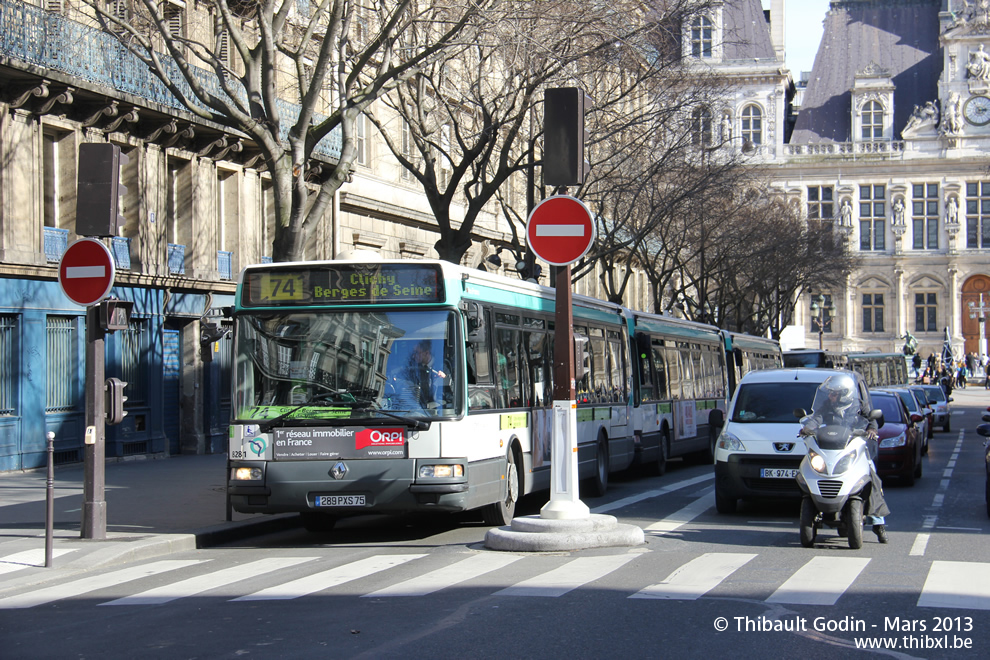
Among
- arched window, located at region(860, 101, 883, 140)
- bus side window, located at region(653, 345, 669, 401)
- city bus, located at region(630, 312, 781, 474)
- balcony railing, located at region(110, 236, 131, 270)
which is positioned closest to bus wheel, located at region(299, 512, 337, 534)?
city bus, located at region(630, 312, 781, 474)

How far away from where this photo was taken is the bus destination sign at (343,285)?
39.1 ft

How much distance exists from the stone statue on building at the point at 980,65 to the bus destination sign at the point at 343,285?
89005mm

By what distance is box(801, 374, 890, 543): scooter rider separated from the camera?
11211 mm

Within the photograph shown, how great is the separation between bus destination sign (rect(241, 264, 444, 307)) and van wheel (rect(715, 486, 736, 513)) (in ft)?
15.2

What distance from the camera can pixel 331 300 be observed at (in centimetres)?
1200

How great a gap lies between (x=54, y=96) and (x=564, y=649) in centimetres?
1738

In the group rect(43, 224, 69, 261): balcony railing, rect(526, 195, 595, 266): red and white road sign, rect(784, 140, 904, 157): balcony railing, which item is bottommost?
rect(526, 195, 595, 266): red and white road sign

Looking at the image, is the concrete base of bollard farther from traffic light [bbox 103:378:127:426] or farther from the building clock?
the building clock

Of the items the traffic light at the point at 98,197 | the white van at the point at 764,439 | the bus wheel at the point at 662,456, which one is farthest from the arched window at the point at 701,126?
the traffic light at the point at 98,197

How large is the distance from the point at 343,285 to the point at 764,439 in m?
5.33

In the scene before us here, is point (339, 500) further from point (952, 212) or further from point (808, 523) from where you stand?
point (952, 212)

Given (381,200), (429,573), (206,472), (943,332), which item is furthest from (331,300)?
(943,332)

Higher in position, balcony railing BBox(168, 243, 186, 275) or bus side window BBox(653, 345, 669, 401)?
balcony railing BBox(168, 243, 186, 275)

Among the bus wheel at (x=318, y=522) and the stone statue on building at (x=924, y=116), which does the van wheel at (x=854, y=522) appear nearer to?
the bus wheel at (x=318, y=522)
